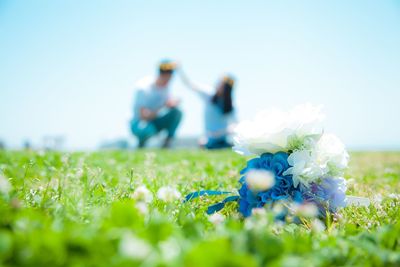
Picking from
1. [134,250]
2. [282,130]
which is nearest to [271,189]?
[282,130]

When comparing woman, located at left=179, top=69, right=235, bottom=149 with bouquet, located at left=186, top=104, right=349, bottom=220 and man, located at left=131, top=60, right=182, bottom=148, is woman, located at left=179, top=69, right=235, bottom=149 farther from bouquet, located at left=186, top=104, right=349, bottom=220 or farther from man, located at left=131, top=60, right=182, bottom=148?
bouquet, located at left=186, top=104, right=349, bottom=220

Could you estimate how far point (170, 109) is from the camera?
1063 cm

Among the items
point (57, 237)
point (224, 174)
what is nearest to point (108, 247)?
point (57, 237)

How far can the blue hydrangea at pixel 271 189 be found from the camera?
1993 mm

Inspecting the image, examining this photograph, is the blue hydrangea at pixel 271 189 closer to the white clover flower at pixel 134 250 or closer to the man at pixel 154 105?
the white clover flower at pixel 134 250

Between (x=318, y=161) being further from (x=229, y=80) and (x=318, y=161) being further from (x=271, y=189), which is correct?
(x=229, y=80)

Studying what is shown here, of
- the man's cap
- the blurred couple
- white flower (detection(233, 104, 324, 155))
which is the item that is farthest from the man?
white flower (detection(233, 104, 324, 155))

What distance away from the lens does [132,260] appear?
2.71ft

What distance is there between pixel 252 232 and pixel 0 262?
0.63 metres

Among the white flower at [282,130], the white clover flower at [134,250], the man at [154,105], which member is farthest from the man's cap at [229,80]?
the white clover flower at [134,250]

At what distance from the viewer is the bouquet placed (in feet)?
6.65

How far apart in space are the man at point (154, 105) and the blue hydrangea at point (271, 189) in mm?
8134

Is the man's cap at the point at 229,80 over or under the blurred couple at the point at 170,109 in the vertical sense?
over

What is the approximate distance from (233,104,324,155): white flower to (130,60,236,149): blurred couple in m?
8.08
